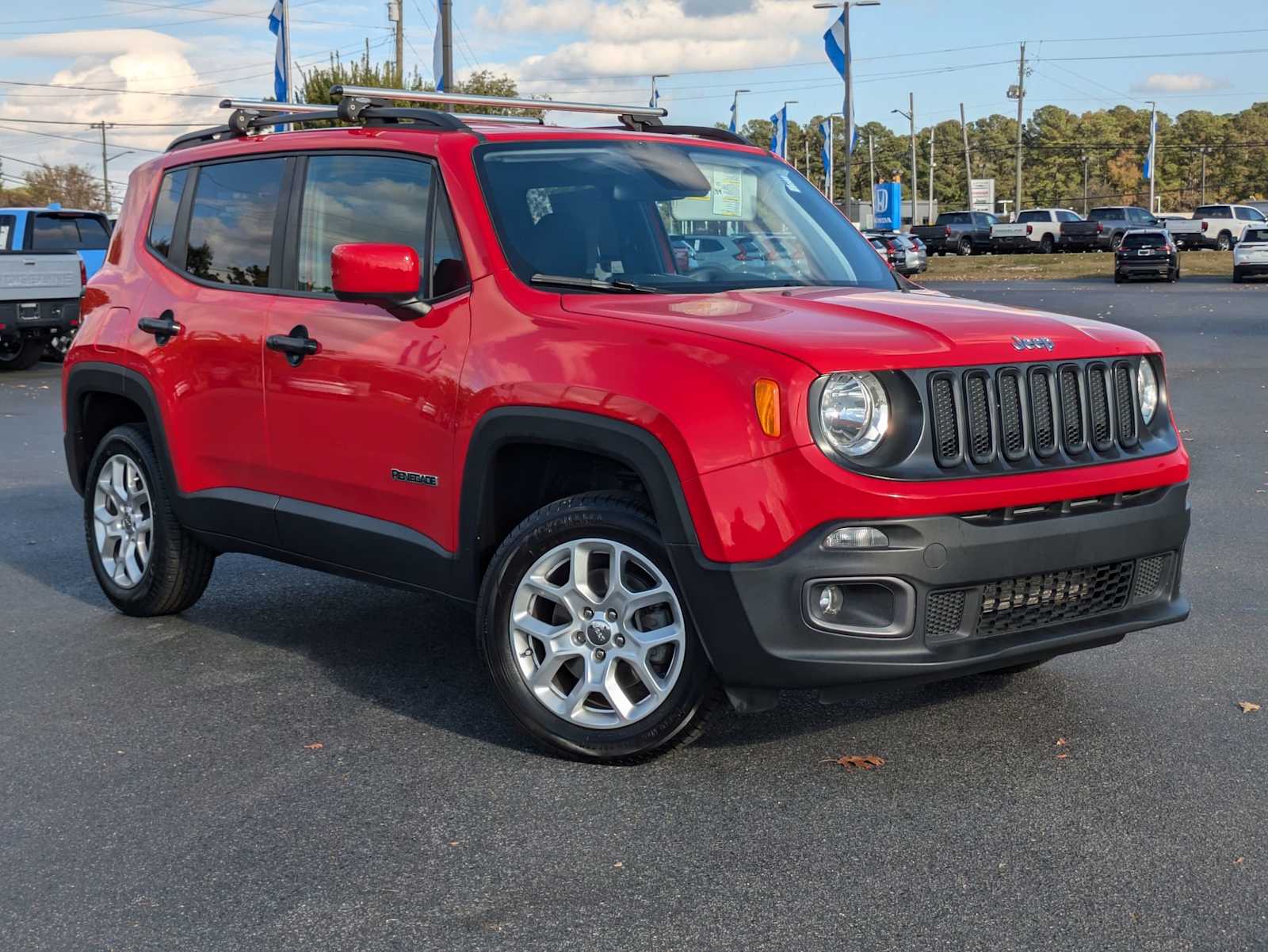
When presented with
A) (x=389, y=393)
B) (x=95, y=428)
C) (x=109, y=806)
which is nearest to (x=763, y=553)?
(x=389, y=393)

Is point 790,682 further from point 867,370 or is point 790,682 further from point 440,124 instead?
point 440,124

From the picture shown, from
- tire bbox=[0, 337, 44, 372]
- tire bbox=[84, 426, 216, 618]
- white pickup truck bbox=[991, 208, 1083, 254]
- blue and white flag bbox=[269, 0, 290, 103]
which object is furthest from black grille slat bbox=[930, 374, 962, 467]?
white pickup truck bbox=[991, 208, 1083, 254]

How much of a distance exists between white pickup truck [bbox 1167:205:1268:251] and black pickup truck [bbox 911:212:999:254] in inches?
302

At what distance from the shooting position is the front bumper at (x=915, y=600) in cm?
411

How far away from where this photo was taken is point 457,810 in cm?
425

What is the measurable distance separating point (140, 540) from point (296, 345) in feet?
5.44

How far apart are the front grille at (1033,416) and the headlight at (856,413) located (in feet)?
0.41

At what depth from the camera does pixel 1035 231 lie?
6481cm

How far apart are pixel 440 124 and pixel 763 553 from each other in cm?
212

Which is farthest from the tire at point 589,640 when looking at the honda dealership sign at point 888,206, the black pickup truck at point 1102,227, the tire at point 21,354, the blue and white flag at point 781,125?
the black pickup truck at point 1102,227

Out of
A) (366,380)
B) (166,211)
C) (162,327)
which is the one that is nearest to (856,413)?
(366,380)

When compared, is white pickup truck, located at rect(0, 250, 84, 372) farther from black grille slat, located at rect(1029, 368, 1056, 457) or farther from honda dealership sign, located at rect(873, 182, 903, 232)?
honda dealership sign, located at rect(873, 182, 903, 232)

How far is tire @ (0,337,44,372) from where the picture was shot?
Answer: 20.6 metres

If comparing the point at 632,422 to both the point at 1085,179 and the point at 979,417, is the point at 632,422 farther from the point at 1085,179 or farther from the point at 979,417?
the point at 1085,179
